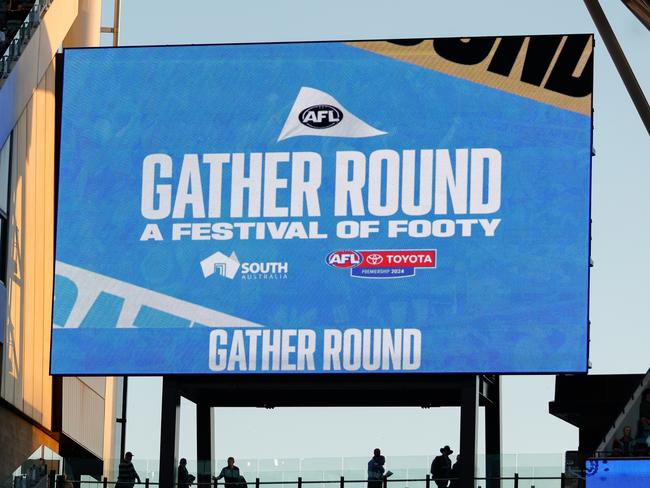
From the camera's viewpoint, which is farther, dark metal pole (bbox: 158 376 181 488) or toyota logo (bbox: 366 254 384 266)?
toyota logo (bbox: 366 254 384 266)

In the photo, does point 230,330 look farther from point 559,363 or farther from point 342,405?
point 559,363

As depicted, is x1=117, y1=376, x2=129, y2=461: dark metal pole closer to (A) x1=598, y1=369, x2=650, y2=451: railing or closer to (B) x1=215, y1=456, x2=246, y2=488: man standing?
(B) x1=215, y1=456, x2=246, y2=488: man standing

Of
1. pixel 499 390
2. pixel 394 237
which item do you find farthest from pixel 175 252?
Result: pixel 499 390

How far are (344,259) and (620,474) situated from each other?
22.2ft

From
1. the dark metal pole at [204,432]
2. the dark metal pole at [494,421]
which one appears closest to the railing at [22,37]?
the dark metal pole at [204,432]

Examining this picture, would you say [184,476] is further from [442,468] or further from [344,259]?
[344,259]


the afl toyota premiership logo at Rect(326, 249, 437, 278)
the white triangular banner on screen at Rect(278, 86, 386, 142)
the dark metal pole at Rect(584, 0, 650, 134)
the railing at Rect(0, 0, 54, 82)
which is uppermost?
the railing at Rect(0, 0, 54, 82)

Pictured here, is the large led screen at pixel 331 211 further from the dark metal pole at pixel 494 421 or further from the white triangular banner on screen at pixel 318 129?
the dark metal pole at pixel 494 421

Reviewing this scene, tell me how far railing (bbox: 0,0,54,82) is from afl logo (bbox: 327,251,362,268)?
7.75 m

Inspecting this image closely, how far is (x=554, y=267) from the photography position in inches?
1587

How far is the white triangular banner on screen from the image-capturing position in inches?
1636

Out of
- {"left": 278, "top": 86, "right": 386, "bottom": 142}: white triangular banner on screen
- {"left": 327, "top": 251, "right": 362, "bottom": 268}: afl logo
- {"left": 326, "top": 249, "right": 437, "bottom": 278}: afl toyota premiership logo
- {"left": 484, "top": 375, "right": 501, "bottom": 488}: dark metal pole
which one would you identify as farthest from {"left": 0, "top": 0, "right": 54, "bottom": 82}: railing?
{"left": 484, "top": 375, "right": 501, "bottom": 488}: dark metal pole

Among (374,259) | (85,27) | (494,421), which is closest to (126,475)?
(374,259)

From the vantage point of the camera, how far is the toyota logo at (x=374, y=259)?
40969mm
